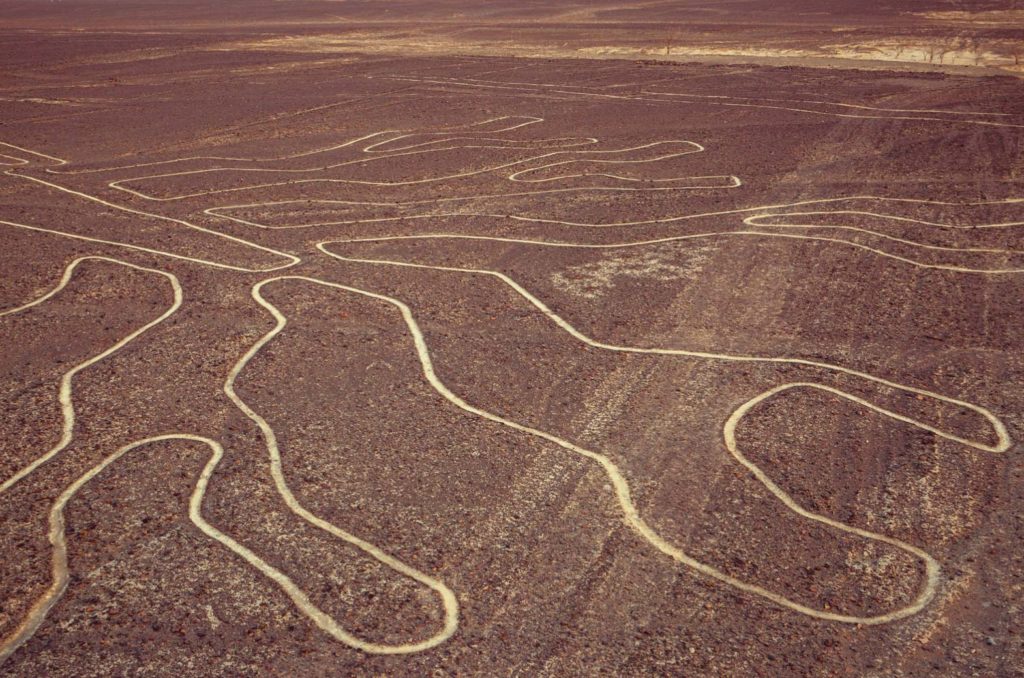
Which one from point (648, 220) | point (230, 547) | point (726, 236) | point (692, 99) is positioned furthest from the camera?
point (692, 99)

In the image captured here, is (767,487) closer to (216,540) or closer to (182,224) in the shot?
(216,540)

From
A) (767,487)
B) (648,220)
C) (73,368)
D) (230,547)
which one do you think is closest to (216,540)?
(230,547)

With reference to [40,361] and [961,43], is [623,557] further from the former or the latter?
[961,43]

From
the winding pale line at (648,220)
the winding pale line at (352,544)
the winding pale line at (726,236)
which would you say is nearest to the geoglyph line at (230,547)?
the winding pale line at (352,544)

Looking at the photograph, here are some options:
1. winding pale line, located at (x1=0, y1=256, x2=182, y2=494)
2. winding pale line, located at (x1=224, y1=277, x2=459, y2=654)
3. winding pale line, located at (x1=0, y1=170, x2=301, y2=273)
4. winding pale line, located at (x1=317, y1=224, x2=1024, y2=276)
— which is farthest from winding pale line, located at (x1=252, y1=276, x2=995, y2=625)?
winding pale line, located at (x1=317, y1=224, x2=1024, y2=276)

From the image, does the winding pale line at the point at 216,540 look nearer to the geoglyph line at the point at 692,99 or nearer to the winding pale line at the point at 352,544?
the winding pale line at the point at 352,544

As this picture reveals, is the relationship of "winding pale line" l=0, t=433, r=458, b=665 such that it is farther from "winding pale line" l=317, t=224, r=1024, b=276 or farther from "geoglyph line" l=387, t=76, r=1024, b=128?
"geoglyph line" l=387, t=76, r=1024, b=128

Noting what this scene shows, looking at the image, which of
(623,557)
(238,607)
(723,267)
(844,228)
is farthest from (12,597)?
(844,228)
